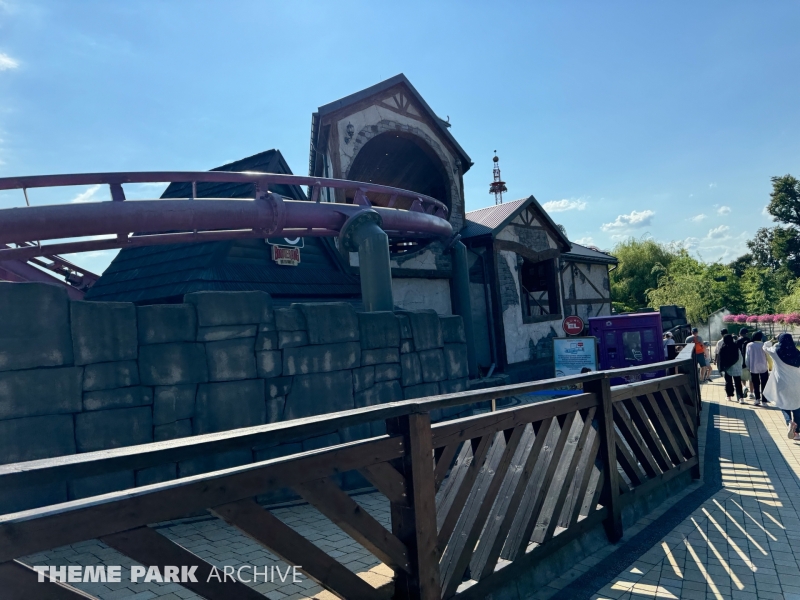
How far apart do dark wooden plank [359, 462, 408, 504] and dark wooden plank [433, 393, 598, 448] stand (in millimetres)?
284

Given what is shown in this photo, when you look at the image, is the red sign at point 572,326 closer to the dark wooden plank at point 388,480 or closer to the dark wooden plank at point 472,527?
the dark wooden plank at point 472,527

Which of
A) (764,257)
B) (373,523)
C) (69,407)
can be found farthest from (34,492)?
(764,257)

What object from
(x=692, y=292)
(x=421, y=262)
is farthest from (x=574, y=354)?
(x=692, y=292)

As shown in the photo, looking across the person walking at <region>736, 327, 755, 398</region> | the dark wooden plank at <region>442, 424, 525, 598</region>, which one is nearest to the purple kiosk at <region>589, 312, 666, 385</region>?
the person walking at <region>736, 327, 755, 398</region>

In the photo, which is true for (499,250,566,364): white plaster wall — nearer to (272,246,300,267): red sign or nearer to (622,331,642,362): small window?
(622,331,642,362): small window

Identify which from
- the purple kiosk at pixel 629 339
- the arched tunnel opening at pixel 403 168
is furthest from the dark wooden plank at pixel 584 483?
the arched tunnel opening at pixel 403 168

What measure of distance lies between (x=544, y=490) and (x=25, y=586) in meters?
3.04

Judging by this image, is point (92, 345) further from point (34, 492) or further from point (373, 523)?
point (373, 523)

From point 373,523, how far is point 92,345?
3.46 m

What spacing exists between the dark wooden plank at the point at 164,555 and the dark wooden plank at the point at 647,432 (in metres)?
4.12

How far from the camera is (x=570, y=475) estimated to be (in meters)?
3.90

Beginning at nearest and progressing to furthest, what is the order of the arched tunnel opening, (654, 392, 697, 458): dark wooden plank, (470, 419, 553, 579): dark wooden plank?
1. (470, 419, 553, 579): dark wooden plank
2. (654, 392, 697, 458): dark wooden plank
3. the arched tunnel opening

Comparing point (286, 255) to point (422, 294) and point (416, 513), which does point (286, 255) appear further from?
point (416, 513)

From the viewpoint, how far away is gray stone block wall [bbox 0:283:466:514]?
170 inches
